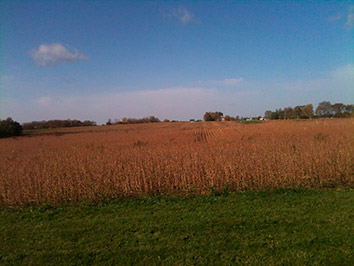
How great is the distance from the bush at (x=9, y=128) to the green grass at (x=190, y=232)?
43.3 meters

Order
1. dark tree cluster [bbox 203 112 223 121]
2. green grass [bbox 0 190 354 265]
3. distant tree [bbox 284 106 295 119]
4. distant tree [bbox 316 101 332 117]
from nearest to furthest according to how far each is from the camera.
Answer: green grass [bbox 0 190 354 265] → distant tree [bbox 316 101 332 117] → distant tree [bbox 284 106 295 119] → dark tree cluster [bbox 203 112 223 121]

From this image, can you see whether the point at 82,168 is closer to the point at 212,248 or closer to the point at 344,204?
the point at 212,248

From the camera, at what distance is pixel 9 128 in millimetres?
39344

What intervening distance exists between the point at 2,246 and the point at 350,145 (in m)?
14.8

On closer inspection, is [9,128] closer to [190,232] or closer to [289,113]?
[190,232]

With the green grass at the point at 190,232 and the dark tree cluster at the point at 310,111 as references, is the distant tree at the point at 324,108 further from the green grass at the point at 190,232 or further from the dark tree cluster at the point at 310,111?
the green grass at the point at 190,232

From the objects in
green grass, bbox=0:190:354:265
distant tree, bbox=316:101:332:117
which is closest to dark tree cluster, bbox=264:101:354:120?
distant tree, bbox=316:101:332:117

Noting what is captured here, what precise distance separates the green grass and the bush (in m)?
43.3

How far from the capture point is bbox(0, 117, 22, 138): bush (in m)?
38.7

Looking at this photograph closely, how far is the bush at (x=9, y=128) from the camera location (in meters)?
38.7

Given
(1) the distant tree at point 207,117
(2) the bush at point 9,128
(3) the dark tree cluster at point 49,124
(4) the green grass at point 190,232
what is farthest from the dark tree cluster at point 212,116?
(4) the green grass at point 190,232

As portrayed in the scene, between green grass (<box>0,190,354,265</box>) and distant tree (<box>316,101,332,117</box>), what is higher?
distant tree (<box>316,101,332,117</box>)

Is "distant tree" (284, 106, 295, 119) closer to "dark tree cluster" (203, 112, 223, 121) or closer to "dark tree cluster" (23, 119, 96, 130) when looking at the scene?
"dark tree cluster" (203, 112, 223, 121)

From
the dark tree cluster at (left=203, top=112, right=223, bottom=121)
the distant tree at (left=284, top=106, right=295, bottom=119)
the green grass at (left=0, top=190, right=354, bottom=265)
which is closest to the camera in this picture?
the green grass at (left=0, top=190, right=354, bottom=265)
